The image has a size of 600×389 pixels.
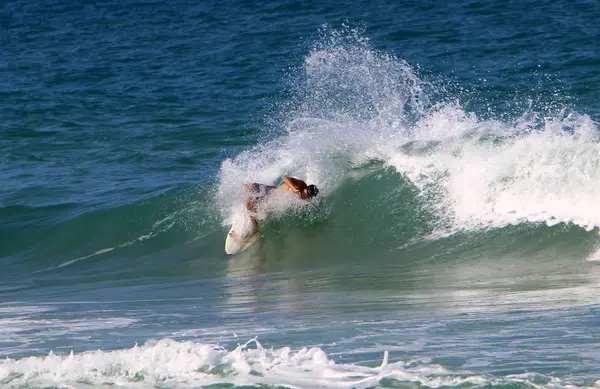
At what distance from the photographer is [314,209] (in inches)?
502

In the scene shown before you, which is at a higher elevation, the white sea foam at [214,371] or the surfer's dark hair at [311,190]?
the white sea foam at [214,371]

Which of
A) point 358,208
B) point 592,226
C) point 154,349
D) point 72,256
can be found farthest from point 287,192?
point 154,349

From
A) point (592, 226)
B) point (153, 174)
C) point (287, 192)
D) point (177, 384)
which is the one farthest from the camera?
point (153, 174)

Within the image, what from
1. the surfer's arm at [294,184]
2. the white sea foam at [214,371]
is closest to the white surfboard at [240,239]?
the surfer's arm at [294,184]

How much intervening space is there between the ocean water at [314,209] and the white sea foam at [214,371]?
0.02 metres

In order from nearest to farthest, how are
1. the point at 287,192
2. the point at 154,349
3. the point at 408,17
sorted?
the point at 154,349 < the point at 287,192 < the point at 408,17

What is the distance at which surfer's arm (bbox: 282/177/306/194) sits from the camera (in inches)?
472

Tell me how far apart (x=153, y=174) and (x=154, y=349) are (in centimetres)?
1066

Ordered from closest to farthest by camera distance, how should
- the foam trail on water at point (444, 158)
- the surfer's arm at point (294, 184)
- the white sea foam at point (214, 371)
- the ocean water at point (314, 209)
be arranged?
1. the white sea foam at point (214, 371)
2. the ocean water at point (314, 209)
3. the foam trail on water at point (444, 158)
4. the surfer's arm at point (294, 184)

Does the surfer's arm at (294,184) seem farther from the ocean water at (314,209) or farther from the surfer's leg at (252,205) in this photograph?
the surfer's leg at (252,205)

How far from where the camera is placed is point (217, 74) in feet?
76.9

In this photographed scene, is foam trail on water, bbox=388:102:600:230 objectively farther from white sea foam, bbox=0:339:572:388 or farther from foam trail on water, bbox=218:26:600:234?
white sea foam, bbox=0:339:572:388

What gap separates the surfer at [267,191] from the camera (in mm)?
12102

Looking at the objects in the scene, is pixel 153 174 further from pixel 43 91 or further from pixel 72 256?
pixel 43 91
